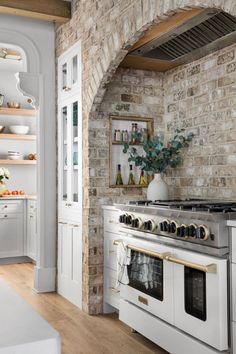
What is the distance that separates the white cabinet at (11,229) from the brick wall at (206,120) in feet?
9.96

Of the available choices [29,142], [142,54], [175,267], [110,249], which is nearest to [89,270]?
[110,249]

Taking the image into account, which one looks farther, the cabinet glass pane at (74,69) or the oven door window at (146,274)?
the cabinet glass pane at (74,69)

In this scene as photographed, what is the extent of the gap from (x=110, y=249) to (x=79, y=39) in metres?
2.04

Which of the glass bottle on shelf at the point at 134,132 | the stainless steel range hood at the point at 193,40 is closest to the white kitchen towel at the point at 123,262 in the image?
the glass bottle on shelf at the point at 134,132

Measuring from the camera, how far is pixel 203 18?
291cm

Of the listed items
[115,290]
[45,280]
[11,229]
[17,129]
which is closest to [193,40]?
[115,290]

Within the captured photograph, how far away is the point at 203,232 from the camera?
242 centimetres

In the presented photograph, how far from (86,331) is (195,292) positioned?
1.29 metres

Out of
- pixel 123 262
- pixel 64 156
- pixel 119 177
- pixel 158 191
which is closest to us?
pixel 123 262

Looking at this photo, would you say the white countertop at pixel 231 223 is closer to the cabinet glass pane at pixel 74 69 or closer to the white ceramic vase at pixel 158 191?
the white ceramic vase at pixel 158 191

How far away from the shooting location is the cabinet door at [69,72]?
4215mm

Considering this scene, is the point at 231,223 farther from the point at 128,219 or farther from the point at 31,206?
the point at 31,206

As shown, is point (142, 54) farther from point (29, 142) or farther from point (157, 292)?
point (29, 142)

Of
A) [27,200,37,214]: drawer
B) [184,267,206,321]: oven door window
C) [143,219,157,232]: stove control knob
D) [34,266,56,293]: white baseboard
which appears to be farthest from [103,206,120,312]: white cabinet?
[27,200,37,214]: drawer
